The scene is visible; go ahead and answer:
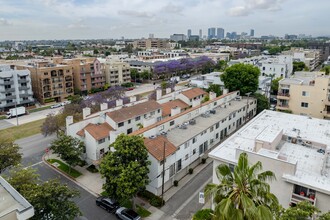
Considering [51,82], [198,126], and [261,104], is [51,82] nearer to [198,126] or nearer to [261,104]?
[198,126]

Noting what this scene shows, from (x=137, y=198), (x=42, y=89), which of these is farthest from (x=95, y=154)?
(x=42, y=89)

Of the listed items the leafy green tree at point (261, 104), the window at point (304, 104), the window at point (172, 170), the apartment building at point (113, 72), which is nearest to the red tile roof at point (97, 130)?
the window at point (172, 170)

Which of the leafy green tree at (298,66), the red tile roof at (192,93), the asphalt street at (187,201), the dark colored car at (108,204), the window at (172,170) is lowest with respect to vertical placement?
the asphalt street at (187,201)

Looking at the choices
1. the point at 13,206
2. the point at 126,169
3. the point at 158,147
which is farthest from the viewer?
the point at 158,147

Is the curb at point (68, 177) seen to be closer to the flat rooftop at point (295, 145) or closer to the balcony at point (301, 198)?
the flat rooftop at point (295, 145)

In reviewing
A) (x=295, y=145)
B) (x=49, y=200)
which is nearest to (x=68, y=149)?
(x=49, y=200)
